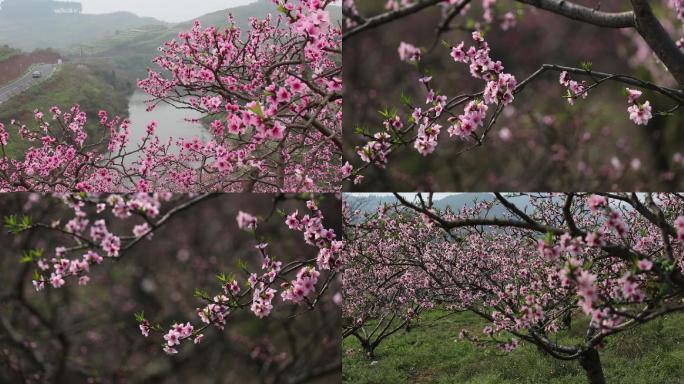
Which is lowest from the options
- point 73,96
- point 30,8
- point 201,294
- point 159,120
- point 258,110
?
point 201,294

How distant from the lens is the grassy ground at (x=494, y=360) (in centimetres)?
243

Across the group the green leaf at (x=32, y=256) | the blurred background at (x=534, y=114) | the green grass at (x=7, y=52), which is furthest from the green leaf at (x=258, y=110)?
the green grass at (x=7, y=52)

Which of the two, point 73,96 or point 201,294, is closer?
point 201,294

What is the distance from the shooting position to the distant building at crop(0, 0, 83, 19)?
9.32 feet

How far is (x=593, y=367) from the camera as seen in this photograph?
7.67ft

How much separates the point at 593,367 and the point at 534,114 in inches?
50.7

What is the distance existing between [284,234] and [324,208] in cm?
25

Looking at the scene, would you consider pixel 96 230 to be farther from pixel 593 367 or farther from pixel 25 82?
pixel 593 367

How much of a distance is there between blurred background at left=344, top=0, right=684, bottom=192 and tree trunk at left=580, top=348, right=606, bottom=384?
2.72 feet

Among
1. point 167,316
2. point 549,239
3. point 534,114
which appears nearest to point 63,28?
point 167,316

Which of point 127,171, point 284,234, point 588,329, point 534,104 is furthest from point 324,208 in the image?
point 127,171

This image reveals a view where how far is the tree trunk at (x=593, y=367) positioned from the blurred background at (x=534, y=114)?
32.7 inches

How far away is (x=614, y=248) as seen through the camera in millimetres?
1632

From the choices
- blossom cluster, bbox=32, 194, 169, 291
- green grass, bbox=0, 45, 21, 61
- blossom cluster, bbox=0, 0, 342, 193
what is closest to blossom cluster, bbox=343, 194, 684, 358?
blossom cluster, bbox=0, 0, 342, 193
